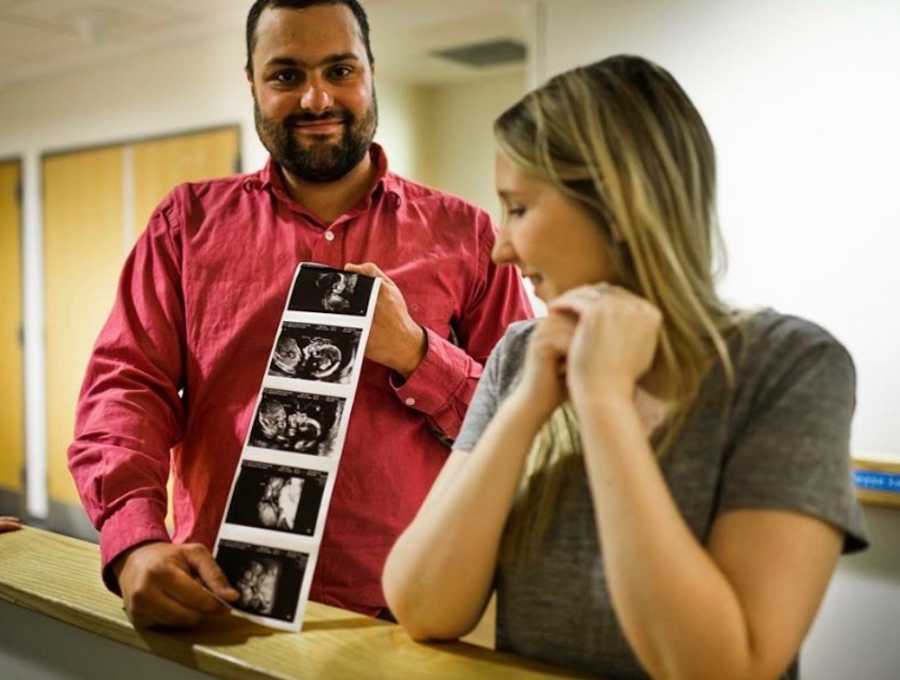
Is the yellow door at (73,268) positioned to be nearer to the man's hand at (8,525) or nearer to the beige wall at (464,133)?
the beige wall at (464,133)

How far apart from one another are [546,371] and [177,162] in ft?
14.9

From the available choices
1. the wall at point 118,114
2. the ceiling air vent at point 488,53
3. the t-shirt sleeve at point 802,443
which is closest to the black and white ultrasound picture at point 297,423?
the t-shirt sleeve at point 802,443

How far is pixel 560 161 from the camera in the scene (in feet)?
2.98

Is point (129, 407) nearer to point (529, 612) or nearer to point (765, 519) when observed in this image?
point (529, 612)

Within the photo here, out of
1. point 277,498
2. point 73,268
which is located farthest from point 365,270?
point 73,268

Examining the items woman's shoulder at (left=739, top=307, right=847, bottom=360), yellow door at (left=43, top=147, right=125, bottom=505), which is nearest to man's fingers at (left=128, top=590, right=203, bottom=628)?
woman's shoulder at (left=739, top=307, right=847, bottom=360)

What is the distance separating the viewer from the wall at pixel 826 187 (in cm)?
274

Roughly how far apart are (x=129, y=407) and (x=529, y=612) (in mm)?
712

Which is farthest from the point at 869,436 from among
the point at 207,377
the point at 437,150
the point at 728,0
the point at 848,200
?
the point at 437,150

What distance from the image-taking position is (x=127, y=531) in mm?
1163

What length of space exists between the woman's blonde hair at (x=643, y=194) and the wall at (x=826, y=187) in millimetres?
2085

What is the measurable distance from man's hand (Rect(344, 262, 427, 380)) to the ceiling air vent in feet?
11.9

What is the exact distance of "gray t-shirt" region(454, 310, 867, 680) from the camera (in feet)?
2.65

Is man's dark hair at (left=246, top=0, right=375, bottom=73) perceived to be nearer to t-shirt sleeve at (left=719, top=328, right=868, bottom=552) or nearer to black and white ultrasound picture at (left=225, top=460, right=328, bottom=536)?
black and white ultrasound picture at (left=225, top=460, right=328, bottom=536)
